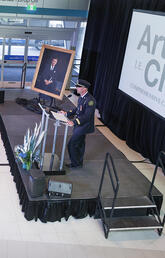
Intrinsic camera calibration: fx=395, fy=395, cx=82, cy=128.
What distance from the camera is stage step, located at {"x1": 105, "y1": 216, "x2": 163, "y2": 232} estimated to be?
539 cm

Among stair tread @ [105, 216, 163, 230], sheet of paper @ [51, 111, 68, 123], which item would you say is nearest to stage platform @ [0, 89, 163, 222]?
stair tread @ [105, 216, 163, 230]

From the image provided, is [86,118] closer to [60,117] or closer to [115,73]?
Answer: [60,117]

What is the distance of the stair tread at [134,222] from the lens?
543 centimetres

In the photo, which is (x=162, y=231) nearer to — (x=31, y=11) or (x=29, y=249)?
(x=29, y=249)

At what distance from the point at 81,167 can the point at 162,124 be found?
1918mm

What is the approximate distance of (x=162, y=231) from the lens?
→ 18.7 feet

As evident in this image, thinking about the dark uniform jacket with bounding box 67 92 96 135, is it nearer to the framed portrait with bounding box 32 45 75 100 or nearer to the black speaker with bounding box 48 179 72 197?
the black speaker with bounding box 48 179 72 197

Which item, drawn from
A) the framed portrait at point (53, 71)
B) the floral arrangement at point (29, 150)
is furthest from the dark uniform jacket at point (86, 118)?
the framed portrait at point (53, 71)

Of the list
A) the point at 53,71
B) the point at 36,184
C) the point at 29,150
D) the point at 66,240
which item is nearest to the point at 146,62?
the point at 53,71

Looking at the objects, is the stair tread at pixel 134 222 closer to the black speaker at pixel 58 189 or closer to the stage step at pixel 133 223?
the stage step at pixel 133 223

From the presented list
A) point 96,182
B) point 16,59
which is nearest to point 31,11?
point 16,59

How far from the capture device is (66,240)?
521cm

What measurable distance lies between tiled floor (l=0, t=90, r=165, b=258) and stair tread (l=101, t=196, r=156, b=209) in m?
0.32

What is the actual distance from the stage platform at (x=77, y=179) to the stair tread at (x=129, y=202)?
0.13 m
